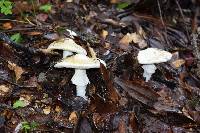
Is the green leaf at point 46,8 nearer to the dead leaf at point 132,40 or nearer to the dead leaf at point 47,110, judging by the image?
the dead leaf at point 132,40

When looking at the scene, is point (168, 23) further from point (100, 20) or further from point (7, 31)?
point (7, 31)

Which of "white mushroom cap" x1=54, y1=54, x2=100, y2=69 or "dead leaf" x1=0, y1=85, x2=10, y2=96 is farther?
"dead leaf" x1=0, y1=85, x2=10, y2=96

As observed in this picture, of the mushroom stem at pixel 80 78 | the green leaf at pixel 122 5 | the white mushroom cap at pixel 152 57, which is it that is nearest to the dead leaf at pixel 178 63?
the white mushroom cap at pixel 152 57

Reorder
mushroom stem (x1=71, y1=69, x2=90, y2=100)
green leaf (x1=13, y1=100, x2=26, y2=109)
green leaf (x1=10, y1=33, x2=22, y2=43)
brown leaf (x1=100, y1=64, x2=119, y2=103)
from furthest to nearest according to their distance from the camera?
green leaf (x1=10, y1=33, x2=22, y2=43)
brown leaf (x1=100, y1=64, x2=119, y2=103)
mushroom stem (x1=71, y1=69, x2=90, y2=100)
green leaf (x1=13, y1=100, x2=26, y2=109)

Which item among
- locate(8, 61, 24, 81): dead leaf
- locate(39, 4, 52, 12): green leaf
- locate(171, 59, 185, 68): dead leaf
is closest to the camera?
locate(8, 61, 24, 81): dead leaf

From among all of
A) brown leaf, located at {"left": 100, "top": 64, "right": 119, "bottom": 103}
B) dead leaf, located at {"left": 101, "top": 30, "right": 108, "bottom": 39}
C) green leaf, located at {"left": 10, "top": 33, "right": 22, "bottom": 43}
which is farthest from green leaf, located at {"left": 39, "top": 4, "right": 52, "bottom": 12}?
brown leaf, located at {"left": 100, "top": 64, "right": 119, "bottom": 103}

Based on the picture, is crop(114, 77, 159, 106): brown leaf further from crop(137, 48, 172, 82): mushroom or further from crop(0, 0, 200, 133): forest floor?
crop(137, 48, 172, 82): mushroom

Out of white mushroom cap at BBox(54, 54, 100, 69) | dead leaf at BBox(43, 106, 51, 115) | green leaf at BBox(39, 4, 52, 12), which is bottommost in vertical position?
dead leaf at BBox(43, 106, 51, 115)
